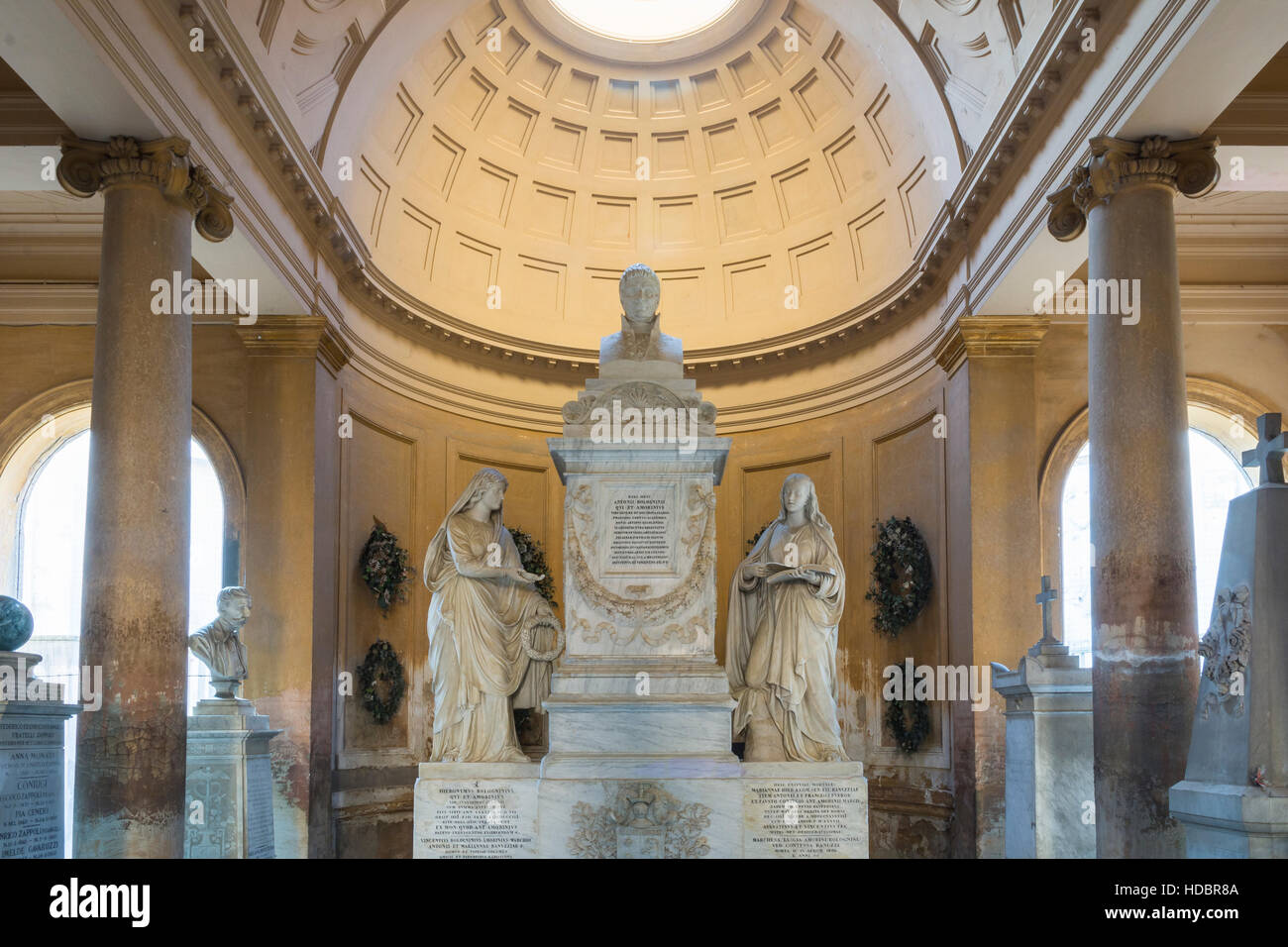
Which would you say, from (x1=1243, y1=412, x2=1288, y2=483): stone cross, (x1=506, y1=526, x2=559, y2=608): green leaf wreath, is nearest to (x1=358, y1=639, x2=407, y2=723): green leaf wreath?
(x1=506, y1=526, x2=559, y2=608): green leaf wreath

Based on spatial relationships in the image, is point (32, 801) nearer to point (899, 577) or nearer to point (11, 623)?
point (11, 623)

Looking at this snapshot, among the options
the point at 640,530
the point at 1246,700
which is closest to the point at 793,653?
the point at 640,530

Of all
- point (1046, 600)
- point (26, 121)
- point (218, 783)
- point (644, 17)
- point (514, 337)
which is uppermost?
point (644, 17)

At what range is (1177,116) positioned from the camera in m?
10.6

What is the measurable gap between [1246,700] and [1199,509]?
1141 centimetres

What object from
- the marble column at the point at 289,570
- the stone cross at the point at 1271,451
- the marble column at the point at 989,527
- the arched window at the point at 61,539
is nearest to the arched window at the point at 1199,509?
the marble column at the point at 989,527

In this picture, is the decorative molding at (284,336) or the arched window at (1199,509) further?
the arched window at (1199,509)

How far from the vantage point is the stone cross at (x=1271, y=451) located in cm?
662

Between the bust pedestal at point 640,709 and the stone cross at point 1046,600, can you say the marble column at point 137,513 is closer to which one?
the bust pedestal at point 640,709

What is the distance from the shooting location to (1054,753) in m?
11.5

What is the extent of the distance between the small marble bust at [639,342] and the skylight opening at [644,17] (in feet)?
36.5

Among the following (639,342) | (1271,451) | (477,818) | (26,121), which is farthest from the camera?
(26,121)

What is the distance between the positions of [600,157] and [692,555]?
42.5 feet
